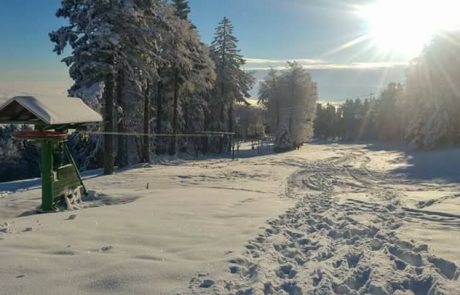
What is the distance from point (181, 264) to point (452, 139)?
32.0 m

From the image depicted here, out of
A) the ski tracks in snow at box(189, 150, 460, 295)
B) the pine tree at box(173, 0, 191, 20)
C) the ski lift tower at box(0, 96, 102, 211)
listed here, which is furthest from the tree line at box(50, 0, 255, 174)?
the ski tracks in snow at box(189, 150, 460, 295)

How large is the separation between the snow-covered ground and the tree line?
8805mm

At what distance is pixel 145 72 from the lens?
20656mm

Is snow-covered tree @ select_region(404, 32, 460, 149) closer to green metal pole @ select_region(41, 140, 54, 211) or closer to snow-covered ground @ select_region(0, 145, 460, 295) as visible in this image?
snow-covered ground @ select_region(0, 145, 460, 295)

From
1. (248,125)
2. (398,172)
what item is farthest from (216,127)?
(248,125)

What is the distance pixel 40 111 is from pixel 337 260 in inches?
260

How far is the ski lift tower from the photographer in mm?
9062

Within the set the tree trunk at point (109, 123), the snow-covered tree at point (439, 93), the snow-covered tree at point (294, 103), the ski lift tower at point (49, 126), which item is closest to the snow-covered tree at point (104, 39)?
the tree trunk at point (109, 123)

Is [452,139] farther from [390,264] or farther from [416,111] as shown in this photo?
[390,264]

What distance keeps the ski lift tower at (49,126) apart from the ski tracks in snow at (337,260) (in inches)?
204

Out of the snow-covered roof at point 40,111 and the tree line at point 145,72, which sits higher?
the tree line at point 145,72

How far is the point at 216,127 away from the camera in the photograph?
148 ft

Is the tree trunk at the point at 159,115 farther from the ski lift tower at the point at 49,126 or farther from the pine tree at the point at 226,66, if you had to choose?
the ski lift tower at the point at 49,126

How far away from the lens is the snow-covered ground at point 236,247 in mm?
4637
